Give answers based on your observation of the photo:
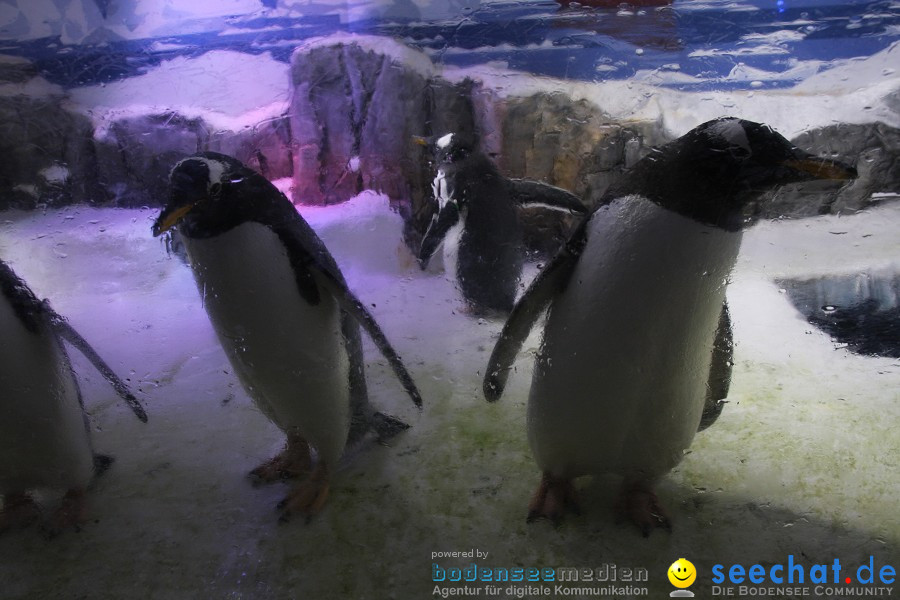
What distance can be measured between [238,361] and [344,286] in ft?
0.59

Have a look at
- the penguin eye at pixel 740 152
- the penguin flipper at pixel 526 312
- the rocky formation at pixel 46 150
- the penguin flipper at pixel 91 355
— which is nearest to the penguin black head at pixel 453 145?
the penguin flipper at pixel 526 312

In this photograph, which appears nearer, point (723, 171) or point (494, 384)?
point (723, 171)

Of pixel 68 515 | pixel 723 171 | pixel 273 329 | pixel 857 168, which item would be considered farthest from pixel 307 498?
pixel 857 168

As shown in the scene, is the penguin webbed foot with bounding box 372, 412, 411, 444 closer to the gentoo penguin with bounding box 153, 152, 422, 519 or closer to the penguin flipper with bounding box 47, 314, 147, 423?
the gentoo penguin with bounding box 153, 152, 422, 519

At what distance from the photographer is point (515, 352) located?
718 millimetres

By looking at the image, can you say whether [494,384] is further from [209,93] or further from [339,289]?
[209,93]

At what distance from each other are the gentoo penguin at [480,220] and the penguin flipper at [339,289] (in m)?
0.11

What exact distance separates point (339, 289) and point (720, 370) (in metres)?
0.50

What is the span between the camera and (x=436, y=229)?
2.29 ft

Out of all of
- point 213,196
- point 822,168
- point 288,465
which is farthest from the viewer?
point 288,465

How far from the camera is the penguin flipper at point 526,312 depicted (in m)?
0.69

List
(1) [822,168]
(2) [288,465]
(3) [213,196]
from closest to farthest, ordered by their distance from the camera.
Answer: (1) [822,168] → (3) [213,196] → (2) [288,465]

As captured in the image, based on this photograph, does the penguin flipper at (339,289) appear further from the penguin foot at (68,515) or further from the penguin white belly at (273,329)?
the penguin foot at (68,515)

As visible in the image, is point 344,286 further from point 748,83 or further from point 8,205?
point 748,83
